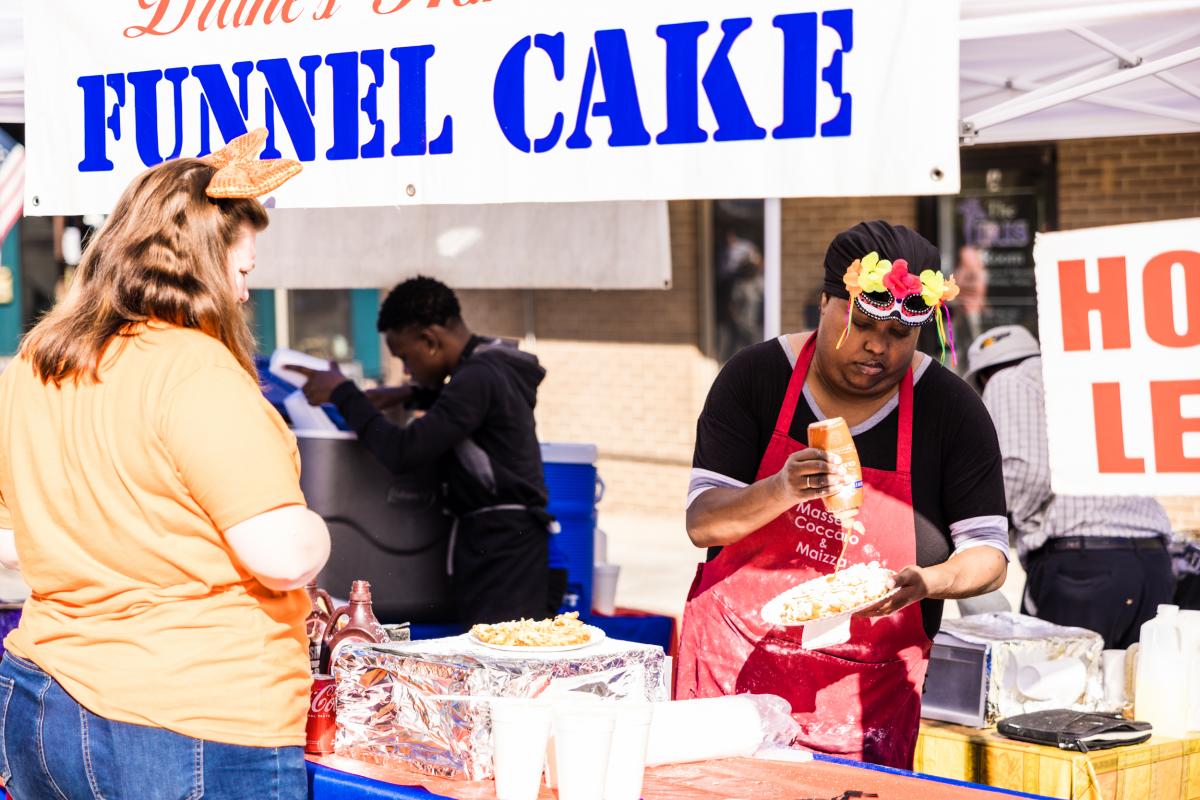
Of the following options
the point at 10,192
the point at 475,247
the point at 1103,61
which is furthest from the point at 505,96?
the point at 10,192

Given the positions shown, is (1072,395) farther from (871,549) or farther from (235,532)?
(235,532)

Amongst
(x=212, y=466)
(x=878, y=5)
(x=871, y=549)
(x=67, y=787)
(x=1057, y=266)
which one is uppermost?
(x=878, y=5)

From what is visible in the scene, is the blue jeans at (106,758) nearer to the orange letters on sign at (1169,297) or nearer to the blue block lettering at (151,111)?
the blue block lettering at (151,111)

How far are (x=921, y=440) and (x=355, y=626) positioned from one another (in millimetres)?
1285

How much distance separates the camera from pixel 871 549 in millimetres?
3131

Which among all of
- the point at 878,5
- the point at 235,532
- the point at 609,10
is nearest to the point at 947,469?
the point at 878,5

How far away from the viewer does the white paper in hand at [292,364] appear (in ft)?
16.8

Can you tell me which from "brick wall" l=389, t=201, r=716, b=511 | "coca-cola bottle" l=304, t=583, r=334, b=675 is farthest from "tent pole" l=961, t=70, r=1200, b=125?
"brick wall" l=389, t=201, r=716, b=511

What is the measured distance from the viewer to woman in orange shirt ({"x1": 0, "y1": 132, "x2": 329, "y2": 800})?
2266 mm

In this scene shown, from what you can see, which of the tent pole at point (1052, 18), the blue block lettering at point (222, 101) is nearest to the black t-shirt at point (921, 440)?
the tent pole at point (1052, 18)

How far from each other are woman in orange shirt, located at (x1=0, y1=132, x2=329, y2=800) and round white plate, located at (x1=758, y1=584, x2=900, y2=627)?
39.6 inches

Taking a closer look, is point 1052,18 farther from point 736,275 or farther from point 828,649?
point 736,275

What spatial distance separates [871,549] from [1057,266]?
2.54ft

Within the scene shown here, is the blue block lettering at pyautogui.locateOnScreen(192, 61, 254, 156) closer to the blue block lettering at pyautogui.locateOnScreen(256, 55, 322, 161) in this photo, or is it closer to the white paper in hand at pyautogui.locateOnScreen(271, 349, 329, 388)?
the blue block lettering at pyautogui.locateOnScreen(256, 55, 322, 161)
